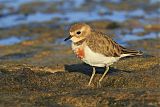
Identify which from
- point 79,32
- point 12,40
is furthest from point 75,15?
point 79,32

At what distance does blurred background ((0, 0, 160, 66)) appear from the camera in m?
15.1

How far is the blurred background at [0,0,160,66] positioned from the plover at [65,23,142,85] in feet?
12.8

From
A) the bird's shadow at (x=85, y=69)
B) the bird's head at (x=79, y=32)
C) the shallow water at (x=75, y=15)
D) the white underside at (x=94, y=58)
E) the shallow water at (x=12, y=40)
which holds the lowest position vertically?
the bird's shadow at (x=85, y=69)

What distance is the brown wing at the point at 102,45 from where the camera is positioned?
30.4 feet

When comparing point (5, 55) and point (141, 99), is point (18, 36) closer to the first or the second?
point (5, 55)

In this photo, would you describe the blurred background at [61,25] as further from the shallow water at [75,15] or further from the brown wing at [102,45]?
the brown wing at [102,45]

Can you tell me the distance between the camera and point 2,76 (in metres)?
9.70

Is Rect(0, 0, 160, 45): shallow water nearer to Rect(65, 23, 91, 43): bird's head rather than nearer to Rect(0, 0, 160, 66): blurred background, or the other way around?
Rect(0, 0, 160, 66): blurred background

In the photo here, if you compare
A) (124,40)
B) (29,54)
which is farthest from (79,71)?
(124,40)

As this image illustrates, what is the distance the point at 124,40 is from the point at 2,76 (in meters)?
8.01

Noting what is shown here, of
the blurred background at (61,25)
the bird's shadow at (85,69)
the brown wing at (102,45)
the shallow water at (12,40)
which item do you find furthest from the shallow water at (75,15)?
the brown wing at (102,45)

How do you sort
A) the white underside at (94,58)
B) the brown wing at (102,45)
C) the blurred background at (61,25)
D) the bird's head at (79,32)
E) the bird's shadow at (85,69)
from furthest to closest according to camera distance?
the blurred background at (61,25) → the bird's shadow at (85,69) → the bird's head at (79,32) → the brown wing at (102,45) → the white underside at (94,58)

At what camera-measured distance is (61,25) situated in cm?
2009

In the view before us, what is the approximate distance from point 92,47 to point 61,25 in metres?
11.0
